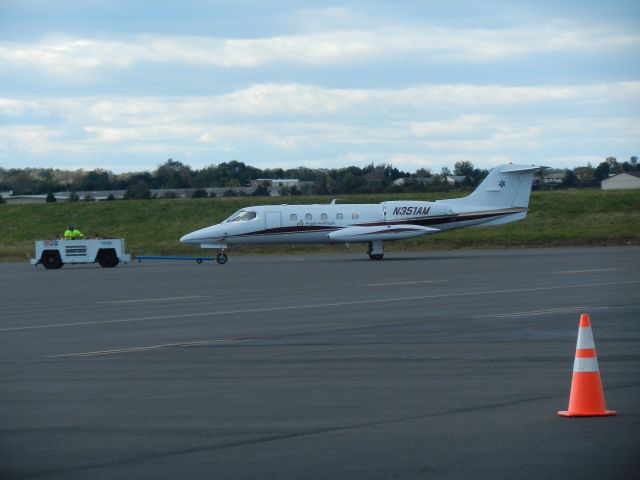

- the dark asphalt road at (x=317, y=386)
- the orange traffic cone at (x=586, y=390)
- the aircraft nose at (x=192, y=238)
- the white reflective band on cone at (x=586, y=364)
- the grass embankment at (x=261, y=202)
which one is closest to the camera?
the dark asphalt road at (x=317, y=386)

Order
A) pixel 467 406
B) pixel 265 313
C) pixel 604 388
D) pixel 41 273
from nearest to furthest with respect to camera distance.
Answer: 1. pixel 467 406
2. pixel 604 388
3. pixel 265 313
4. pixel 41 273

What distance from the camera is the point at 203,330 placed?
1756 cm

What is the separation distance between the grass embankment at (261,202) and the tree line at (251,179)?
12661 mm

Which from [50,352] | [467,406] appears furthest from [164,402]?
[50,352]

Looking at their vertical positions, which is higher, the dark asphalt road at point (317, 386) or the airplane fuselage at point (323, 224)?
the airplane fuselage at point (323, 224)

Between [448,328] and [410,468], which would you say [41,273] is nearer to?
[448,328]

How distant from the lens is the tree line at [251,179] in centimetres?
9100

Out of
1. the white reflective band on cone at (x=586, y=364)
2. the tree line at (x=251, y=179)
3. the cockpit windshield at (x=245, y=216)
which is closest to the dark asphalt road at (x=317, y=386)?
the white reflective band on cone at (x=586, y=364)

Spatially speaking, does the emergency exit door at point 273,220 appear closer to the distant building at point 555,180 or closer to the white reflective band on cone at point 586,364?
the white reflective band on cone at point 586,364

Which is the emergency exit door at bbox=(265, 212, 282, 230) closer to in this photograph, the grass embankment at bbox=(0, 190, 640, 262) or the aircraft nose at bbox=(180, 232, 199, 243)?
the aircraft nose at bbox=(180, 232, 199, 243)

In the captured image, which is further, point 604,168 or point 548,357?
point 604,168

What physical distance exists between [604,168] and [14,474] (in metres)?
118

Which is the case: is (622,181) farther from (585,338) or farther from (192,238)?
(585,338)

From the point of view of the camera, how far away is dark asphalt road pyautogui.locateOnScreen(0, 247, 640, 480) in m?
7.88
